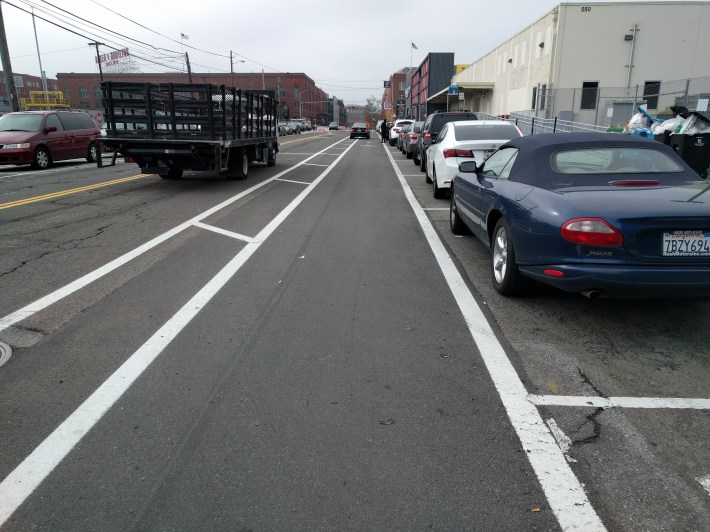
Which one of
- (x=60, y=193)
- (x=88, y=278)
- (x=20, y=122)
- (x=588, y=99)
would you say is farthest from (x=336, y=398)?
(x=588, y=99)

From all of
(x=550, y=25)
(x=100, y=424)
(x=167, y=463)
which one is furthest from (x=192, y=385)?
(x=550, y=25)

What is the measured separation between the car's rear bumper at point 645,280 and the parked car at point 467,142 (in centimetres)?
607

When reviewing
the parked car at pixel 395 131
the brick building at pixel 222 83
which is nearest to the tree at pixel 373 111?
the brick building at pixel 222 83

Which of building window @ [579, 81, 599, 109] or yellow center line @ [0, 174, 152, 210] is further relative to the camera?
building window @ [579, 81, 599, 109]

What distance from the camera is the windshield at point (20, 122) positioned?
16.9 meters

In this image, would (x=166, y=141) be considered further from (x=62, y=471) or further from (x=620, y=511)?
(x=620, y=511)

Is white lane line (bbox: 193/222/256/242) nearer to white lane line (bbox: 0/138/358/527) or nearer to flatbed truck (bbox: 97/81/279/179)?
white lane line (bbox: 0/138/358/527)

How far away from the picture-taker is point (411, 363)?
3.91m

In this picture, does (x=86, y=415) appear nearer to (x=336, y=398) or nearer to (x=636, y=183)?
(x=336, y=398)

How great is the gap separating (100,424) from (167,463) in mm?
625

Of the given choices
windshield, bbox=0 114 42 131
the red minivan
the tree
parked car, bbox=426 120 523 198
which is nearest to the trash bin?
parked car, bbox=426 120 523 198

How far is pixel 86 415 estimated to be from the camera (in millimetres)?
3223

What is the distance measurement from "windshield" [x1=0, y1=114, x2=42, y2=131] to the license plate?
18423 millimetres

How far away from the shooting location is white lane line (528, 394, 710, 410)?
131 inches
